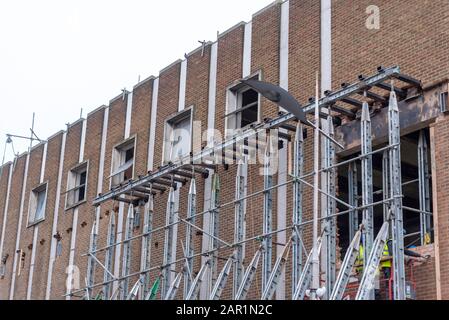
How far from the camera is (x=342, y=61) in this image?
2042cm

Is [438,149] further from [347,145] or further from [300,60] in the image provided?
[300,60]

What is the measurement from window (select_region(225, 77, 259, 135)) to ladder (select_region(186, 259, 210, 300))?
3.73 m

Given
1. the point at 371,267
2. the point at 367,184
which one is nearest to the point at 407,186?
the point at 367,184

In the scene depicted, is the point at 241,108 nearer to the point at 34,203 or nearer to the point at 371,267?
the point at 371,267

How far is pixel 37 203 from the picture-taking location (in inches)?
1230

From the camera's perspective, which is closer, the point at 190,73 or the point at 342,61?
the point at 342,61

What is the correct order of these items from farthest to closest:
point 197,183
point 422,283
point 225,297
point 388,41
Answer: point 197,183 < point 225,297 < point 388,41 < point 422,283

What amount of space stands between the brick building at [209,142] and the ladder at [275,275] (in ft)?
1.40

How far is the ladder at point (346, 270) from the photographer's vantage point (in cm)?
1719

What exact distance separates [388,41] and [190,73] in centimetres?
722

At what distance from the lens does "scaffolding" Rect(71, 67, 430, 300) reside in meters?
17.3

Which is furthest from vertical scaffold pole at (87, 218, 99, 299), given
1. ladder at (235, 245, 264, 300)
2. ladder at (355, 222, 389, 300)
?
ladder at (355, 222, 389, 300)
